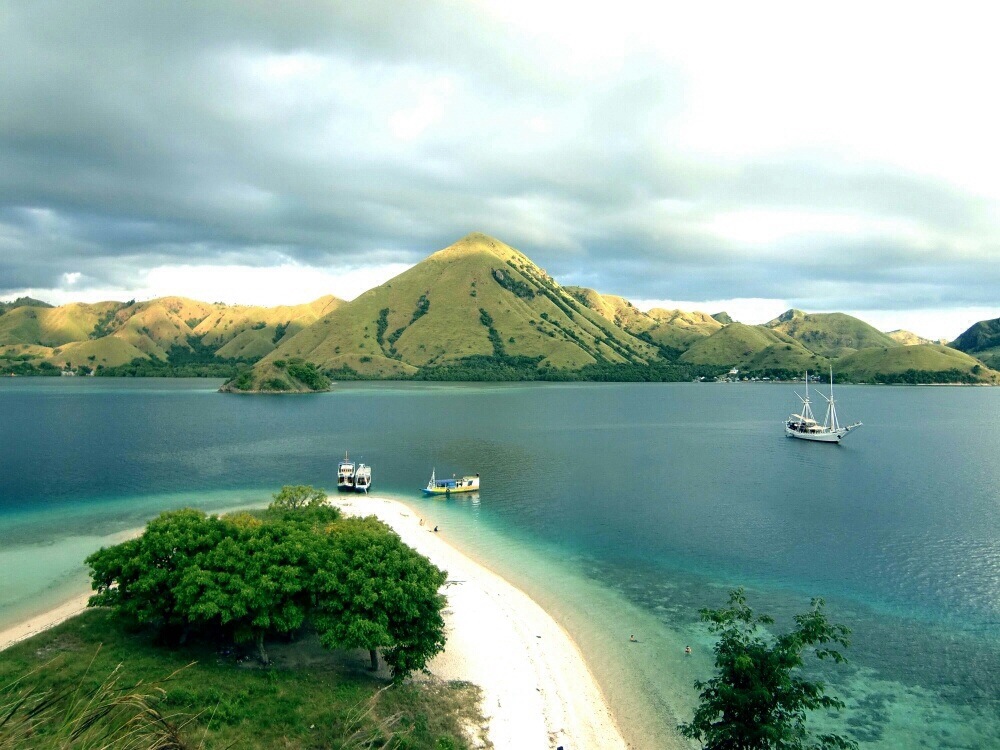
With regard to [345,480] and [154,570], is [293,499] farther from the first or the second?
[345,480]

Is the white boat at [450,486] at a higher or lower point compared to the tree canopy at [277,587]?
lower

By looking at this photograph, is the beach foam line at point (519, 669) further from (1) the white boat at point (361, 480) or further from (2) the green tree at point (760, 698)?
(1) the white boat at point (361, 480)

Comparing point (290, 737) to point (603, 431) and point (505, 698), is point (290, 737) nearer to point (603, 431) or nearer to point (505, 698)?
point (505, 698)

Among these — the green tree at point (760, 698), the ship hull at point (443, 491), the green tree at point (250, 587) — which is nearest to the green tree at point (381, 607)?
the green tree at point (250, 587)

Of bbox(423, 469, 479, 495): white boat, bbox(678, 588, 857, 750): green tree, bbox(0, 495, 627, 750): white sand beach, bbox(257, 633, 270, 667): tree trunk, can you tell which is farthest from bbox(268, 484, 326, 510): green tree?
bbox(678, 588, 857, 750): green tree

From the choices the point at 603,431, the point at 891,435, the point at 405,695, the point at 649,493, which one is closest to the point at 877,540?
the point at 649,493

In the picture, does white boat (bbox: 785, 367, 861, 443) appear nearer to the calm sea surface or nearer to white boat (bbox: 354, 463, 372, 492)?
the calm sea surface
